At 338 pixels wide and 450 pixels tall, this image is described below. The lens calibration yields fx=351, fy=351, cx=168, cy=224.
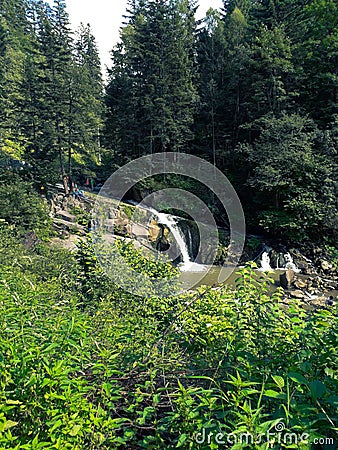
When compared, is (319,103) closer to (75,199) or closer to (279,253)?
(279,253)

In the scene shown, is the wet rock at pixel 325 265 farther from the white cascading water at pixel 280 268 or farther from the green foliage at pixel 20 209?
the green foliage at pixel 20 209

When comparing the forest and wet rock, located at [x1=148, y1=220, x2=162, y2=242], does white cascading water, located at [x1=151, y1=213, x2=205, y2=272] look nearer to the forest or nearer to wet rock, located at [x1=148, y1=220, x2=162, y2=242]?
wet rock, located at [x1=148, y1=220, x2=162, y2=242]

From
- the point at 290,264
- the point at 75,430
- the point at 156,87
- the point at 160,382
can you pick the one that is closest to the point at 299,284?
A: the point at 290,264

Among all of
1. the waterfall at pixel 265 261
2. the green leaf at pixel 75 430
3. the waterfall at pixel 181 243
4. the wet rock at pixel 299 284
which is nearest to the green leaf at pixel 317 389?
the green leaf at pixel 75 430

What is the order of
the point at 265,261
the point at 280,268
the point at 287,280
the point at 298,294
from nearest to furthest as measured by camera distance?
1. the point at 298,294
2. the point at 287,280
3. the point at 280,268
4. the point at 265,261

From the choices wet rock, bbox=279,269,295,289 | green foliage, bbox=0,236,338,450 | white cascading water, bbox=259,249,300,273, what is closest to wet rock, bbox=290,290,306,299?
wet rock, bbox=279,269,295,289

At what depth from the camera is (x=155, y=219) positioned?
51.0ft

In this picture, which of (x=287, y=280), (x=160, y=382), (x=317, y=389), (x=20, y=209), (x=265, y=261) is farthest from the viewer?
(x=265, y=261)

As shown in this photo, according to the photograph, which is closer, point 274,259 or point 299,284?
point 299,284

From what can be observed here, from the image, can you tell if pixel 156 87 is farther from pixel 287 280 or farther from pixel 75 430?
pixel 75 430

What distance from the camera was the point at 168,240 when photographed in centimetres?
1516

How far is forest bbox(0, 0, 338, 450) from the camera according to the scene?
1231mm

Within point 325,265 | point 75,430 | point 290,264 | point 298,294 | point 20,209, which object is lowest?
point 298,294

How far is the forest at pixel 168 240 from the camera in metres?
1.23
